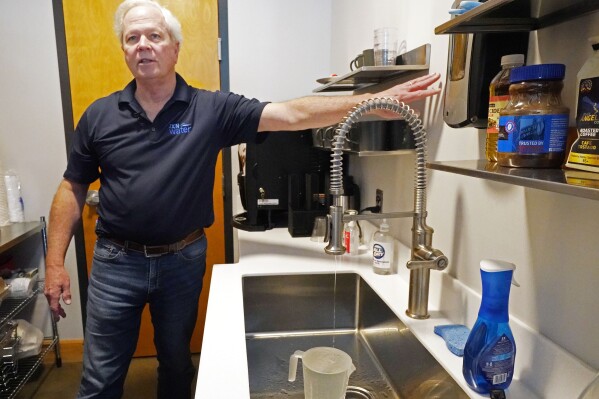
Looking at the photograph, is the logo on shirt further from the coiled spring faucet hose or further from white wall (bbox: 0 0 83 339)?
white wall (bbox: 0 0 83 339)

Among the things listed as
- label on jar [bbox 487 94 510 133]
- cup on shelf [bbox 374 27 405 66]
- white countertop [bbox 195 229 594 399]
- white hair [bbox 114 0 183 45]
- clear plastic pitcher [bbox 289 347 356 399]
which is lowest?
clear plastic pitcher [bbox 289 347 356 399]

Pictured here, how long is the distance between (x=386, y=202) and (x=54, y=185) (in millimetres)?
1884

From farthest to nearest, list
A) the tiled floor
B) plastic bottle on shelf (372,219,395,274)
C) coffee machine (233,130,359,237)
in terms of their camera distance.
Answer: the tiled floor, coffee machine (233,130,359,237), plastic bottle on shelf (372,219,395,274)

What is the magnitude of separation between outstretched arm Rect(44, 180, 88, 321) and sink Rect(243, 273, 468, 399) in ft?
2.59

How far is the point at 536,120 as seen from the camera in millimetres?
587

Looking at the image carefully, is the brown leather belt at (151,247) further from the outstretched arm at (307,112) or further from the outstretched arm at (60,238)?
A: the outstretched arm at (307,112)

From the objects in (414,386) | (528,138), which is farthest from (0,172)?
(528,138)

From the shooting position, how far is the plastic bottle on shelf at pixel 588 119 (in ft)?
1.62

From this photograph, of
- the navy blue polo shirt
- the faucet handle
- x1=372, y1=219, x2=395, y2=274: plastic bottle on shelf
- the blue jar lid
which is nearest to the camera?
the blue jar lid

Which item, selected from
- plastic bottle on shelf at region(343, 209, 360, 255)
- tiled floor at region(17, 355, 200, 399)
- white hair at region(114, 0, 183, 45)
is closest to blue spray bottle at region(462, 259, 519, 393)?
plastic bottle on shelf at region(343, 209, 360, 255)

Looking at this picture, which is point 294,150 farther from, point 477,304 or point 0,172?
point 0,172

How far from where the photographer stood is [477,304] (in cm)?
90

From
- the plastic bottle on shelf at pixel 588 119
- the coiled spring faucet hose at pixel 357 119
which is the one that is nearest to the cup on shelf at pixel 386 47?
the coiled spring faucet hose at pixel 357 119

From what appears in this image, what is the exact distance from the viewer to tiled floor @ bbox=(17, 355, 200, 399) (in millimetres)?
2096
